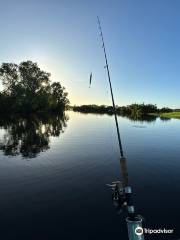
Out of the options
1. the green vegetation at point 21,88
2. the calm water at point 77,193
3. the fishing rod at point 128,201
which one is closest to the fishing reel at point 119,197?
the fishing rod at point 128,201

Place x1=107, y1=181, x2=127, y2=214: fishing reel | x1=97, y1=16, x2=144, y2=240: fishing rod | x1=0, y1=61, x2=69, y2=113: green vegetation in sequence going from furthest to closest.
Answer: x1=0, y1=61, x2=69, y2=113: green vegetation → x1=107, y1=181, x2=127, y2=214: fishing reel → x1=97, y1=16, x2=144, y2=240: fishing rod

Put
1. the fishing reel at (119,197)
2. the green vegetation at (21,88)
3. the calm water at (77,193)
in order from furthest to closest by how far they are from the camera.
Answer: the green vegetation at (21,88) < the calm water at (77,193) < the fishing reel at (119,197)

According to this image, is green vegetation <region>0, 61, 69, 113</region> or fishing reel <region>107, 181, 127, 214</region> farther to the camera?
green vegetation <region>0, 61, 69, 113</region>

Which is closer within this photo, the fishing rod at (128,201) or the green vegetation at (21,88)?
the fishing rod at (128,201)

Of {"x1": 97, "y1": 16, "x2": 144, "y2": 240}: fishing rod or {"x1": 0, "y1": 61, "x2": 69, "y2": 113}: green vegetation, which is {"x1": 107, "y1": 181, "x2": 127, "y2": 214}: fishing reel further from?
{"x1": 0, "y1": 61, "x2": 69, "y2": 113}: green vegetation

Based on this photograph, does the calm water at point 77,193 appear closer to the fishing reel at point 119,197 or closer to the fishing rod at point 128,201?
the fishing reel at point 119,197

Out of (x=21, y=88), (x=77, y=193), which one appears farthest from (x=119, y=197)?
(x=21, y=88)

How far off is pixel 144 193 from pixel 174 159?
54.6 ft

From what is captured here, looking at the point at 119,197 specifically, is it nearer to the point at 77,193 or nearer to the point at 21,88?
the point at 77,193

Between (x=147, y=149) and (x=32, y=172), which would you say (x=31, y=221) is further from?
(x=147, y=149)

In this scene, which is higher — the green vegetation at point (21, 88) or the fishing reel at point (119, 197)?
the green vegetation at point (21, 88)

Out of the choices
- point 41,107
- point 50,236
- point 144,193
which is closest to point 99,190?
point 144,193

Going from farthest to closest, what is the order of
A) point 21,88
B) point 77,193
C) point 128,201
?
point 21,88
point 77,193
point 128,201

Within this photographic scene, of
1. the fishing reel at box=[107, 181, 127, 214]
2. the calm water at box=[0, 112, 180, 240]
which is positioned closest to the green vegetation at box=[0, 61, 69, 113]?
the calm water at box=[0, 112, 180, 240]
